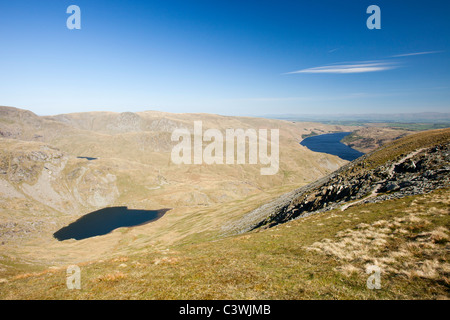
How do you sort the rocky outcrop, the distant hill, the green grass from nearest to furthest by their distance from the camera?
the green grass
the distant hill
the rocky outcrop

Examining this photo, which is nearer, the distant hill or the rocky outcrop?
the distant hill

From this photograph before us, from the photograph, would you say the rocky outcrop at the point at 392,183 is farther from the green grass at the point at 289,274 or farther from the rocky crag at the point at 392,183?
the green grass at the point at 289,274

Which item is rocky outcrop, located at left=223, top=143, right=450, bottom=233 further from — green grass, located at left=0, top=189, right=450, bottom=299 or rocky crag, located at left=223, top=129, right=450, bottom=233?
green grass, located at left=0, top=189, right=450, bottom=299

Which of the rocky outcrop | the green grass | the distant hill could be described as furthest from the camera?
the rocky outcrop

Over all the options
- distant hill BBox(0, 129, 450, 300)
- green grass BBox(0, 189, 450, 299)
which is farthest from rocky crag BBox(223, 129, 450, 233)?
green grass BBox(0, 189, 450, 299)

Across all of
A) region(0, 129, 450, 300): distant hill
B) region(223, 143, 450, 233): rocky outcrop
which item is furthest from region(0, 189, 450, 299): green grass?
region(223, 143, 450, 233): rocky outcrop

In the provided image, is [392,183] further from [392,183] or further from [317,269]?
[317,269]

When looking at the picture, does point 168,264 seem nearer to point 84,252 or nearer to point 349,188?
point 349,188

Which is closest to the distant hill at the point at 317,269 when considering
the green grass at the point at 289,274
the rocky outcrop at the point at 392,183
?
the green grass at the point at 289,274

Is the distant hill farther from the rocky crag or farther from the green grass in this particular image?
the rocky crag
